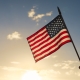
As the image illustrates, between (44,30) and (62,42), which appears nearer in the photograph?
(62,42)

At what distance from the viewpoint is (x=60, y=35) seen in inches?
475

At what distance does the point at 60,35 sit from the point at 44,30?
5.88ft

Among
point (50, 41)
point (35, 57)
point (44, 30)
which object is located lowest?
point (35, 57)

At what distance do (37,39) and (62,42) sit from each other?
9.08 ft

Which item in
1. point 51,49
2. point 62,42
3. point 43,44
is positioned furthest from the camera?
point 43,44

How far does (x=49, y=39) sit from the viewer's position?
42.5 ft

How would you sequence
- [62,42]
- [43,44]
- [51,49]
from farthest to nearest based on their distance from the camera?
1. [43,44]
2. [51,49]
3. [62,42]

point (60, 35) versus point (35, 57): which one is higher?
point (60, 35)

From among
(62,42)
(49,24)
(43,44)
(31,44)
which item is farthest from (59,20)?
(31,44)

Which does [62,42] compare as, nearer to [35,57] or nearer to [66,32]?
[66,32]

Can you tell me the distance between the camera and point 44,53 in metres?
12.8

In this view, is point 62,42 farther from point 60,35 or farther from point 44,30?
point 44,30

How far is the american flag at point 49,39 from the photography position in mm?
11922

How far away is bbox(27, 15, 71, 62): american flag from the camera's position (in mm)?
11922
